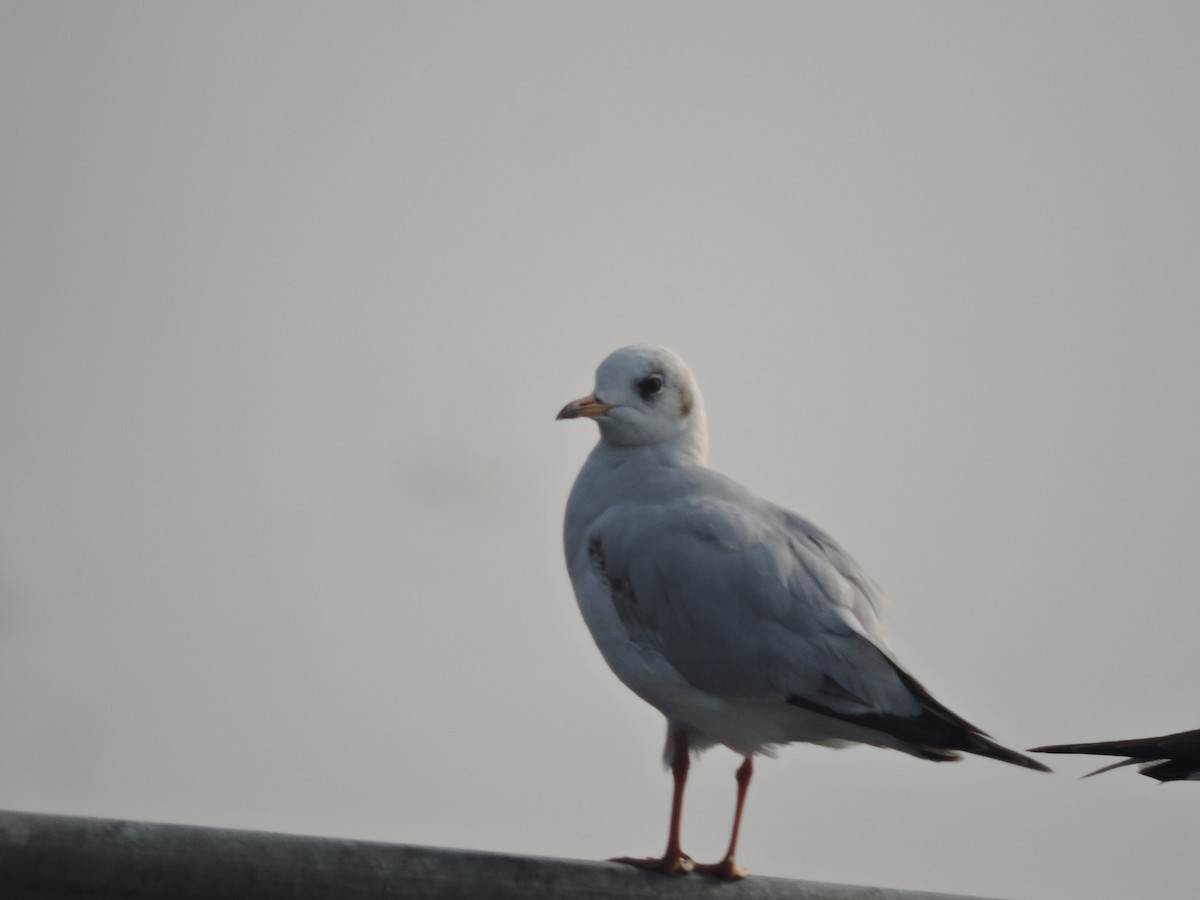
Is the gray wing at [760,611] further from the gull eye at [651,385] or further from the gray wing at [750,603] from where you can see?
the gull eye at [651,385]

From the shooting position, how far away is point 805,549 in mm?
5574

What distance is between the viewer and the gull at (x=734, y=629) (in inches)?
201

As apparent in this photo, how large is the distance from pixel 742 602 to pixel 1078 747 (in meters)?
1.52

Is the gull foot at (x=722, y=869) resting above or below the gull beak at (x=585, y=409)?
below

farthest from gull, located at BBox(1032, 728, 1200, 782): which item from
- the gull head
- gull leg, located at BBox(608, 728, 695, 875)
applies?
the gull head

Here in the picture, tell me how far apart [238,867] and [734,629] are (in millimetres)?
2448

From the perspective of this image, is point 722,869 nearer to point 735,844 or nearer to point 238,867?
point 735,844

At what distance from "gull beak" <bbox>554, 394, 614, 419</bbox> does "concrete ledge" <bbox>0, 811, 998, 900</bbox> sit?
8.54 feet

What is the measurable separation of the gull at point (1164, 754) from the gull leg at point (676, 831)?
1.27 meters

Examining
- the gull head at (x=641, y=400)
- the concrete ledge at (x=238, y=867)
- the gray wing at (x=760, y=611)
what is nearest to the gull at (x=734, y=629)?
the gray wing at (x=760, y=611)

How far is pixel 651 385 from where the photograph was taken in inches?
250

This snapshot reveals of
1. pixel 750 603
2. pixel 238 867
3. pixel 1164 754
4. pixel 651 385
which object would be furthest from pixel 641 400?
pixel 238 867

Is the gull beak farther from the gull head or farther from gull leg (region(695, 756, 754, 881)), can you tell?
gull leg (region(695, 756, 754, 881))

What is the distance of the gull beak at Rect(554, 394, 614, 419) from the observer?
20.2 ft
